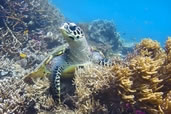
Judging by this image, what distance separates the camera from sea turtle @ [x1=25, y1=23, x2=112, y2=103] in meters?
4.19

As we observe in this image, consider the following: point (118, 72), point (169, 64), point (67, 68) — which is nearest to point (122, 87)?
point (118, 72)

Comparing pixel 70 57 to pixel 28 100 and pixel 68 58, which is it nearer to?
pixel 68 58

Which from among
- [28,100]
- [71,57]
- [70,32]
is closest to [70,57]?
[71,57]

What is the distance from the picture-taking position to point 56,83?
3.93 m

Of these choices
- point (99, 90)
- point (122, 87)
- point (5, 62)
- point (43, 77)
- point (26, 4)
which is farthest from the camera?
point (26, 4)

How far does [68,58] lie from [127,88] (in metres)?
1.80

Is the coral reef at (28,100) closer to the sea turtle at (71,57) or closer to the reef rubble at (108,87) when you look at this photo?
the reef rubble at (108,87)

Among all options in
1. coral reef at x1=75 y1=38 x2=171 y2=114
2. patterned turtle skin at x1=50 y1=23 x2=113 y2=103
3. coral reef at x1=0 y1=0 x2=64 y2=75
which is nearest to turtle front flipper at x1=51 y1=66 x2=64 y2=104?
patterned turtle skin at x1=50 y1=23 x2=113 y2=103

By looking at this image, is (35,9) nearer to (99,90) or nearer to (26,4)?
(26,4)

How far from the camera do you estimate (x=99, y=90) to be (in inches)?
128

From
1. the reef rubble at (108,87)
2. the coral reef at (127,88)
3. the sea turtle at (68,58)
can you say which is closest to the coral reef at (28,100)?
the reef rubble at (108,87)

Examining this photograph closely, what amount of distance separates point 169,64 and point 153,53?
1.30m

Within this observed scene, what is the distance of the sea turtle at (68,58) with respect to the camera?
4.19m

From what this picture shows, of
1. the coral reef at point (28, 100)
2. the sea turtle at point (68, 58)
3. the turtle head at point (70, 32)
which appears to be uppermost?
the turtle head at point (70, 32)
